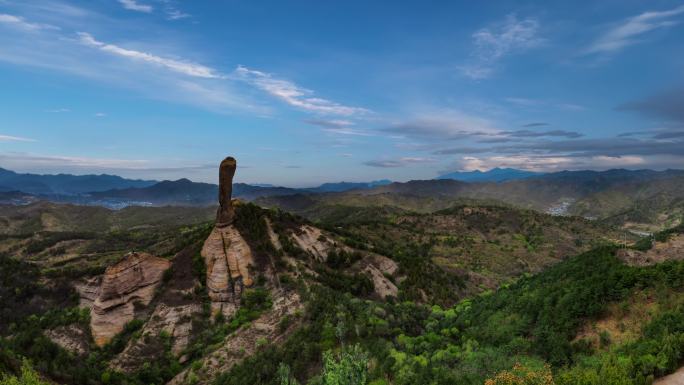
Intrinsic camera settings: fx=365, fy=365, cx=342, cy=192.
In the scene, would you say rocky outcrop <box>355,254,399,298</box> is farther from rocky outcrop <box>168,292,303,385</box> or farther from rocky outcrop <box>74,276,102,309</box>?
rocky outcrop <box>74,276,102,309</box>

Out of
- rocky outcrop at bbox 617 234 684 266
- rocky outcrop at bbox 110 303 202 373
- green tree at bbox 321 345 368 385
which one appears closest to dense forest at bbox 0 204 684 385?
green tree at bbox 321 345 368 385

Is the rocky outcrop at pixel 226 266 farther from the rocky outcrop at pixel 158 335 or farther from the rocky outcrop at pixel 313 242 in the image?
the rocky outcrop at pixel 313 242

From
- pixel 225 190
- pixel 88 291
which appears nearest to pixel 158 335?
pixel 88 291

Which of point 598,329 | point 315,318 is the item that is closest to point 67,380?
point 315,318

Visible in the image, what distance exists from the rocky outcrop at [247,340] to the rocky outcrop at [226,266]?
6.48 m

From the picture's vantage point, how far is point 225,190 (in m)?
67.5

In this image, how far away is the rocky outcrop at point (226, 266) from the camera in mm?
58844

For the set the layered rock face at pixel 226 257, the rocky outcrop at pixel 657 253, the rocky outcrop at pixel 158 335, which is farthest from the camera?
the rocky outcrop at pixel 657 253

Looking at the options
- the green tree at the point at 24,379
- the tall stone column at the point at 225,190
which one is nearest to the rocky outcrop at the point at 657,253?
the tall stone column at the point at 225,190

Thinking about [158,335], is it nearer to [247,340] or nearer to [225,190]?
[247,340]

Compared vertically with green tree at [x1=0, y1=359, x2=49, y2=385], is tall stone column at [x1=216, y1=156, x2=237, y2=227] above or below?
above

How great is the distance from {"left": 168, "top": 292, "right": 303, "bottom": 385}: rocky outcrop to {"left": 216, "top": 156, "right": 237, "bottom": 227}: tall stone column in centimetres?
1832

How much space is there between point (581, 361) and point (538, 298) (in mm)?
16044

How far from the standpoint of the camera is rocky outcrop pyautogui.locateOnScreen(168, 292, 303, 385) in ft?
151
